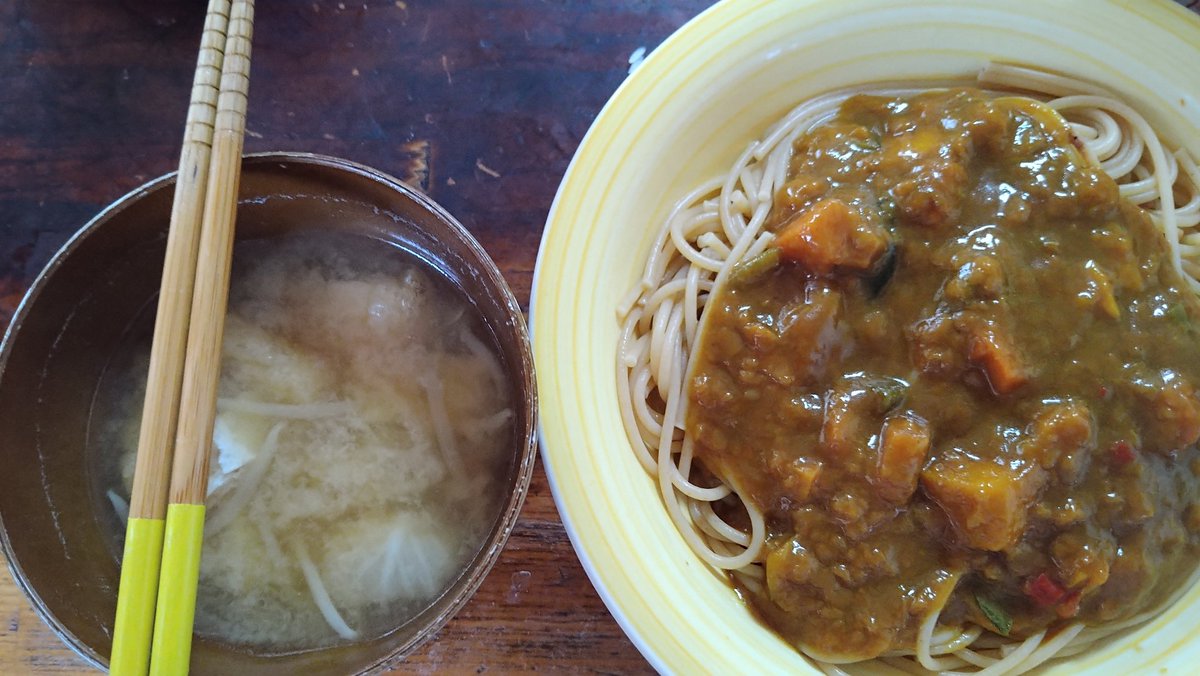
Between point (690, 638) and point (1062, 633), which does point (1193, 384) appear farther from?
point (690, 638)

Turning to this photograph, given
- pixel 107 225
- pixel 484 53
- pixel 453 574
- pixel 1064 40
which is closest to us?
pixel 107 225

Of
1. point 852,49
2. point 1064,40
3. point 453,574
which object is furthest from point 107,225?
point 1064,40

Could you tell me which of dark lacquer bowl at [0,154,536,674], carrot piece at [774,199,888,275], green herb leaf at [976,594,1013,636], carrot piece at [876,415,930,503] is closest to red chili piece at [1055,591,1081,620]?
green herb leaf at [976,594,1013,636]

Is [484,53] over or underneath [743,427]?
over

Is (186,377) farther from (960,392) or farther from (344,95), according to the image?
(960,392)

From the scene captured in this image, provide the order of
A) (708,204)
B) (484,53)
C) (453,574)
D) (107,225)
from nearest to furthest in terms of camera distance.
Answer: (107,225), (453,574), (708,204), (484,53)

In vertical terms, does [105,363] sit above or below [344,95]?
below

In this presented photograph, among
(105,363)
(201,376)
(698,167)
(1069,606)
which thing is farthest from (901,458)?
(105,363)
